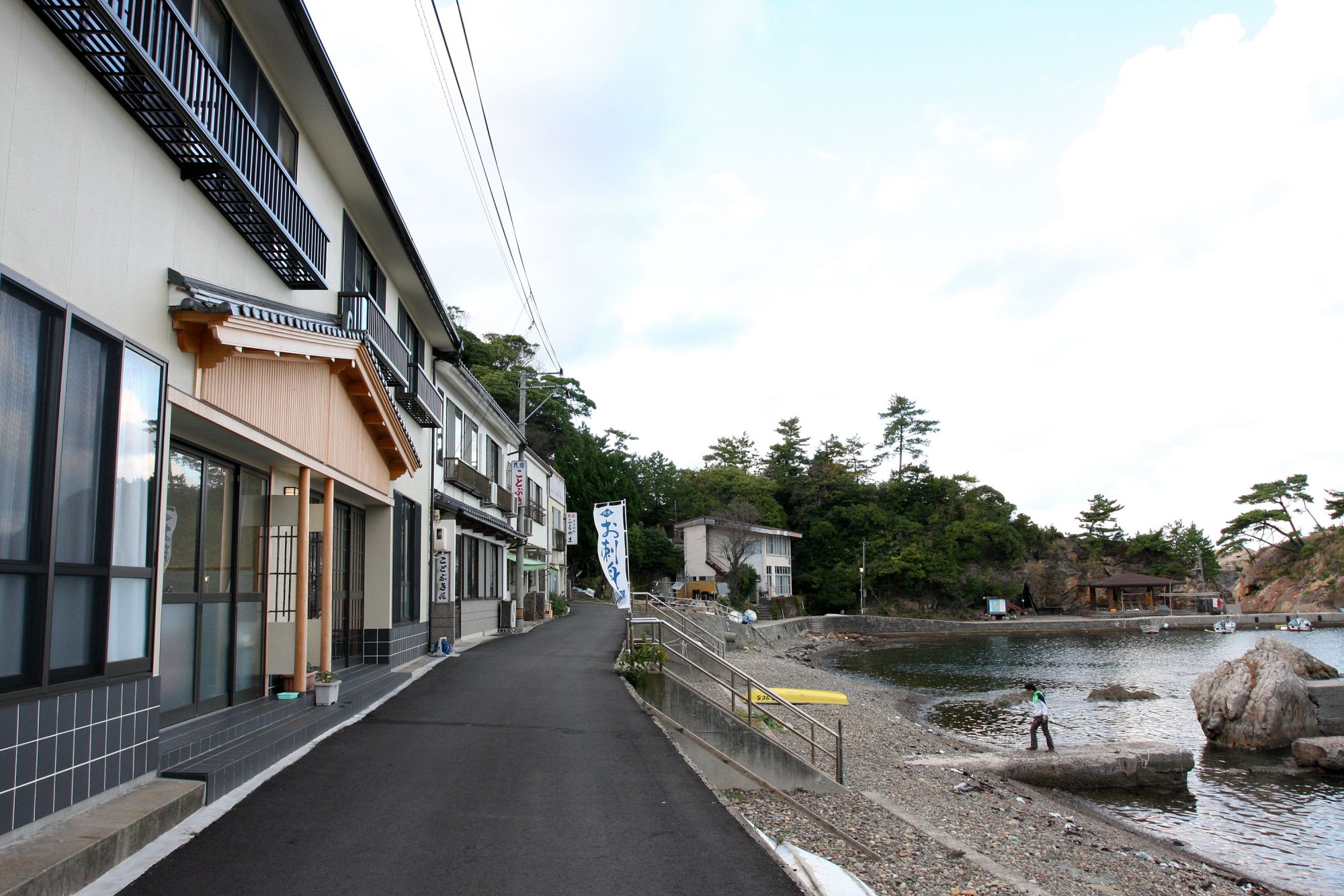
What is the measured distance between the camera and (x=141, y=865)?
4.71 metres

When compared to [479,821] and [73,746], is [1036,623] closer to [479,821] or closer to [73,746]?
[479,821]

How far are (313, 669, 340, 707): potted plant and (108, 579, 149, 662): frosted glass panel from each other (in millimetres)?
3945

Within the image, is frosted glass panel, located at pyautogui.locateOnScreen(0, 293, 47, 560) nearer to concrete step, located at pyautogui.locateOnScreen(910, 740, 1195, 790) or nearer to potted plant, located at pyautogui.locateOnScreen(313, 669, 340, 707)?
potted plant, located at pyautogui.locateOnScreen(313, 669, 340, 707)

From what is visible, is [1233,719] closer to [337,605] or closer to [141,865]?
[337,605]

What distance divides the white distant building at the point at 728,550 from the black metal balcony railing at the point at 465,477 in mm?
32461

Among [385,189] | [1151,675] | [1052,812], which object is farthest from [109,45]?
[1151,675]

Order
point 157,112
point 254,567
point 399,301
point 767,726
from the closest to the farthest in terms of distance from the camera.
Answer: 1. point 157,112
2. point 254,567
3. point 767,726
4. point 399,301

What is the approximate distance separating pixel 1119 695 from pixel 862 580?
33.9m

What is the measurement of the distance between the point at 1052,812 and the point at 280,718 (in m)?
11.2

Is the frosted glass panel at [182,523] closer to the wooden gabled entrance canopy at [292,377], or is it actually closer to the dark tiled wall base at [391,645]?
the wooden gabled entrance canopy at [292,377]

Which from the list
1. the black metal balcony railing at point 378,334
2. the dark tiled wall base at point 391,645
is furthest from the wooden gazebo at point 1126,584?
the black metal balcony railing at point 378,334

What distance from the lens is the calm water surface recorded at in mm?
12406

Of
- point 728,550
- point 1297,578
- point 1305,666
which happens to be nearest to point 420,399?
point 1305,666

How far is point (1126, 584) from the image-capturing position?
219ft
